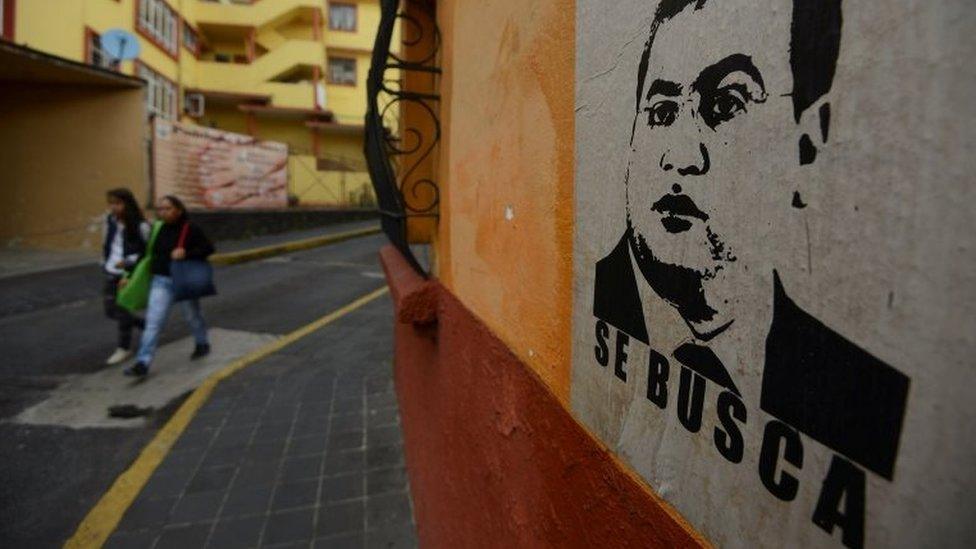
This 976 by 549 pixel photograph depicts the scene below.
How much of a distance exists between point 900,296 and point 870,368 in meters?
0.07

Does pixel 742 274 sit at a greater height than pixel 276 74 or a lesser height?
lesser

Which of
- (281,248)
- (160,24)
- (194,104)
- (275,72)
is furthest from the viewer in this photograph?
(275,72)

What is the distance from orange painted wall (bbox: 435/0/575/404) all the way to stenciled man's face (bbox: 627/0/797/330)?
1.04 feet

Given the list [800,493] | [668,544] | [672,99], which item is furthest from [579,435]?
[672,99]

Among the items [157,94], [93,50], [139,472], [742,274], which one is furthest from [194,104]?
[742,274]

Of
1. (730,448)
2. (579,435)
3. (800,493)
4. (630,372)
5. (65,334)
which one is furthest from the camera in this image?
(65,334)

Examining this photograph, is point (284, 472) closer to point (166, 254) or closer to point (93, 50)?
point (166, 254)

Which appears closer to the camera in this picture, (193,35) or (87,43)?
(87,43)

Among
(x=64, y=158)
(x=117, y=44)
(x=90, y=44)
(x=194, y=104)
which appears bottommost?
(x=64, y=158)

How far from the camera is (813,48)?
2.03 feet

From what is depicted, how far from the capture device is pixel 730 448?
0.75 metres

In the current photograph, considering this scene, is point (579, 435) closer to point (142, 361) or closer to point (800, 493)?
point (800, 493)

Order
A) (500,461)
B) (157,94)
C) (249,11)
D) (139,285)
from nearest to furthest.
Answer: (500,461), (139,285), (157,94), (249,11)

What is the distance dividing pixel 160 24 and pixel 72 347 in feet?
64.6
